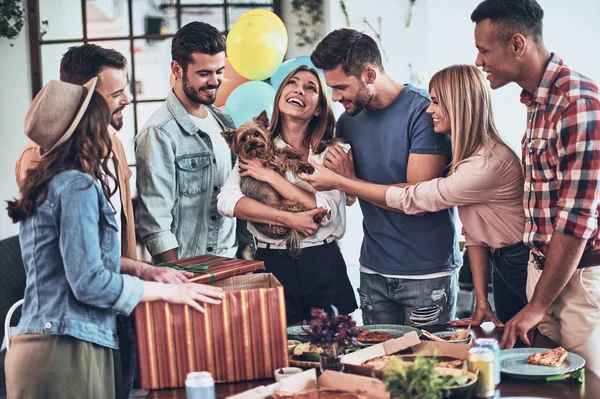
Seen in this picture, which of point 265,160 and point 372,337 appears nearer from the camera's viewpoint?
point 372,337

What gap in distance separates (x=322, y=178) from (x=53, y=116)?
108 centimetres

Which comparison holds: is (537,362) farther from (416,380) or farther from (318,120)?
(318,120)

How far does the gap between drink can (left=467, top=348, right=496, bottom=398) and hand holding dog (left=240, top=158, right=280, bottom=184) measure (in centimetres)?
123

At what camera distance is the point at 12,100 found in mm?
6008

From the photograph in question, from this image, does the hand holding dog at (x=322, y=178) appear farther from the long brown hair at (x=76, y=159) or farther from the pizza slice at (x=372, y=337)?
the long brown hair at (x=76, y=159)

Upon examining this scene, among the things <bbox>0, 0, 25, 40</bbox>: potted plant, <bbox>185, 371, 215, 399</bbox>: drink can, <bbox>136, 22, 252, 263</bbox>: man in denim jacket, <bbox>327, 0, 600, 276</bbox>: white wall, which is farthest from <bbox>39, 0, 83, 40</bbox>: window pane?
<bbox>185, 371, 215, 399</bbox>: drink can

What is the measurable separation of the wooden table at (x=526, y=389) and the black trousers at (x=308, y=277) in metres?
0.91

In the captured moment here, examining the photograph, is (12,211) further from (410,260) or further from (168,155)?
(410,260)

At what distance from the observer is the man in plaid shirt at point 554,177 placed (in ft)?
6.68

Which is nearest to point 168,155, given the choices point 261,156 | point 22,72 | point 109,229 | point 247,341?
point 261,156

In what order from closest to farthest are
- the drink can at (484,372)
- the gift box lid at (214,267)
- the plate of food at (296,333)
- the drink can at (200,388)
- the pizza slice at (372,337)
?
the drink can at (200,388) < the drink can at (484,372) < the gift box lid at (214,267) < the pizza slice at (372,337) < the plate of food at (296,333)

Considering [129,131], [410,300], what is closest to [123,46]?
[129,131]

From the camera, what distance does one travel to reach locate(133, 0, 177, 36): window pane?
5.90 m

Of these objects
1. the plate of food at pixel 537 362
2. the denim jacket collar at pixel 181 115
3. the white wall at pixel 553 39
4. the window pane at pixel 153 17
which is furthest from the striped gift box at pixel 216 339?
the window pane at pixel 153 17
